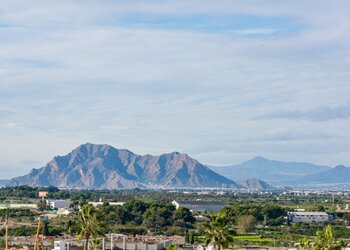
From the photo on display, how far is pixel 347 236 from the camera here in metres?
101

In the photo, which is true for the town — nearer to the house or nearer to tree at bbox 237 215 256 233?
tree at bbox 237 215 256 233

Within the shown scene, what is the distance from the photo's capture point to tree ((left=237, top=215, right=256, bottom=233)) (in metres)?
117

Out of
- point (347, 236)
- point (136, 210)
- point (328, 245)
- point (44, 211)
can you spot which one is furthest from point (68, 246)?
point (44, 211)

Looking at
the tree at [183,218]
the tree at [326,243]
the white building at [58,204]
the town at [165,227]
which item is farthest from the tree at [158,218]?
the tree at [326,243]

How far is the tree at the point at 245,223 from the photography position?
385 feet

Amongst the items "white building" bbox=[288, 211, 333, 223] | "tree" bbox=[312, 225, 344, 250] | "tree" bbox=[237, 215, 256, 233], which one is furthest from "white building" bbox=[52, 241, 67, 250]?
"white building" bbox=[288, 211, 333, 223]

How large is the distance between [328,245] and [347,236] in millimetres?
45930

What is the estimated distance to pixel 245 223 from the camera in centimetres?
11900

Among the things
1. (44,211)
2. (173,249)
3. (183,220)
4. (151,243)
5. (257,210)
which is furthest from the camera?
(44,211)

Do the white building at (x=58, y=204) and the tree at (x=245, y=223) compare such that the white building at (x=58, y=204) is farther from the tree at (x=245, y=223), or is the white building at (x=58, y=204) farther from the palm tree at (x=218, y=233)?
the palm tree at (x=218, y=233)

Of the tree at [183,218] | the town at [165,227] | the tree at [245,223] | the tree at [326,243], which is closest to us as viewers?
the tree at [326,243]

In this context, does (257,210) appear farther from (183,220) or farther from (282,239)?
(282,239)

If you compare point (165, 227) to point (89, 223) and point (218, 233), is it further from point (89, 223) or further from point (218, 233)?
point (218, 233)

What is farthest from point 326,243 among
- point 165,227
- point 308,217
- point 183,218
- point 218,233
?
point 308,217
